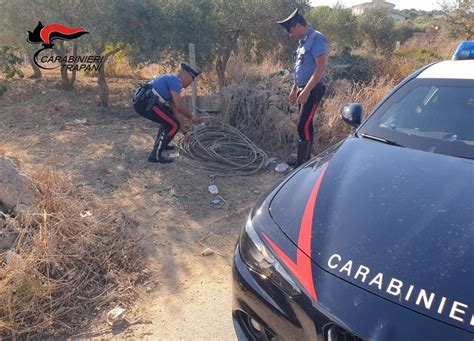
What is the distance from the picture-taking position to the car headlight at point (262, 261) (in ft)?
5.35

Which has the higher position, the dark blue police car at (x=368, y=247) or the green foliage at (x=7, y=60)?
the dark blue police car at (x=368, y=247)

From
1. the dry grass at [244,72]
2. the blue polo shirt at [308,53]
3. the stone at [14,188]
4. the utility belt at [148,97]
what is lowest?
the stone at [14,188]

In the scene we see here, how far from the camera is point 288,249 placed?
5.70ft

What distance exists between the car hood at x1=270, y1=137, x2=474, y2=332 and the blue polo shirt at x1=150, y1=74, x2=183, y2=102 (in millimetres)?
2820

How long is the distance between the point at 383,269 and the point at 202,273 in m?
1.81

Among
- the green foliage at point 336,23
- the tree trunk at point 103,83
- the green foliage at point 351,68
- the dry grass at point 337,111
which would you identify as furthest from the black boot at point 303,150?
the green foliage at point 336,23

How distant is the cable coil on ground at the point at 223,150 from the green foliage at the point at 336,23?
10.3 metres

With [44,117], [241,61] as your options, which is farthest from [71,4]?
[241,61]

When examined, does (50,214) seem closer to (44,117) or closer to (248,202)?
(248,202)

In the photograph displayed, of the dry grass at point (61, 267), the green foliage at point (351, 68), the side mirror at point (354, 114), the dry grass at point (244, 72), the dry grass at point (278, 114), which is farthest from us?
the green foliage at point (351, 68)

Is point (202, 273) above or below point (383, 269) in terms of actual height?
below

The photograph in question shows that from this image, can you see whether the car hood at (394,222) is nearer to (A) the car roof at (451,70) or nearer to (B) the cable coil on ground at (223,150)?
(A) the car roof at (451,70)

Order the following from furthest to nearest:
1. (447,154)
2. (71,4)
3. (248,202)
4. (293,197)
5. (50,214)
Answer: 1. (71,4)
2. (248,202)
3. (50,214)
4. (447,154)
5. (293,197)

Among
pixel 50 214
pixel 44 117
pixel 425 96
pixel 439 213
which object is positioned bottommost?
pixel 44 117
